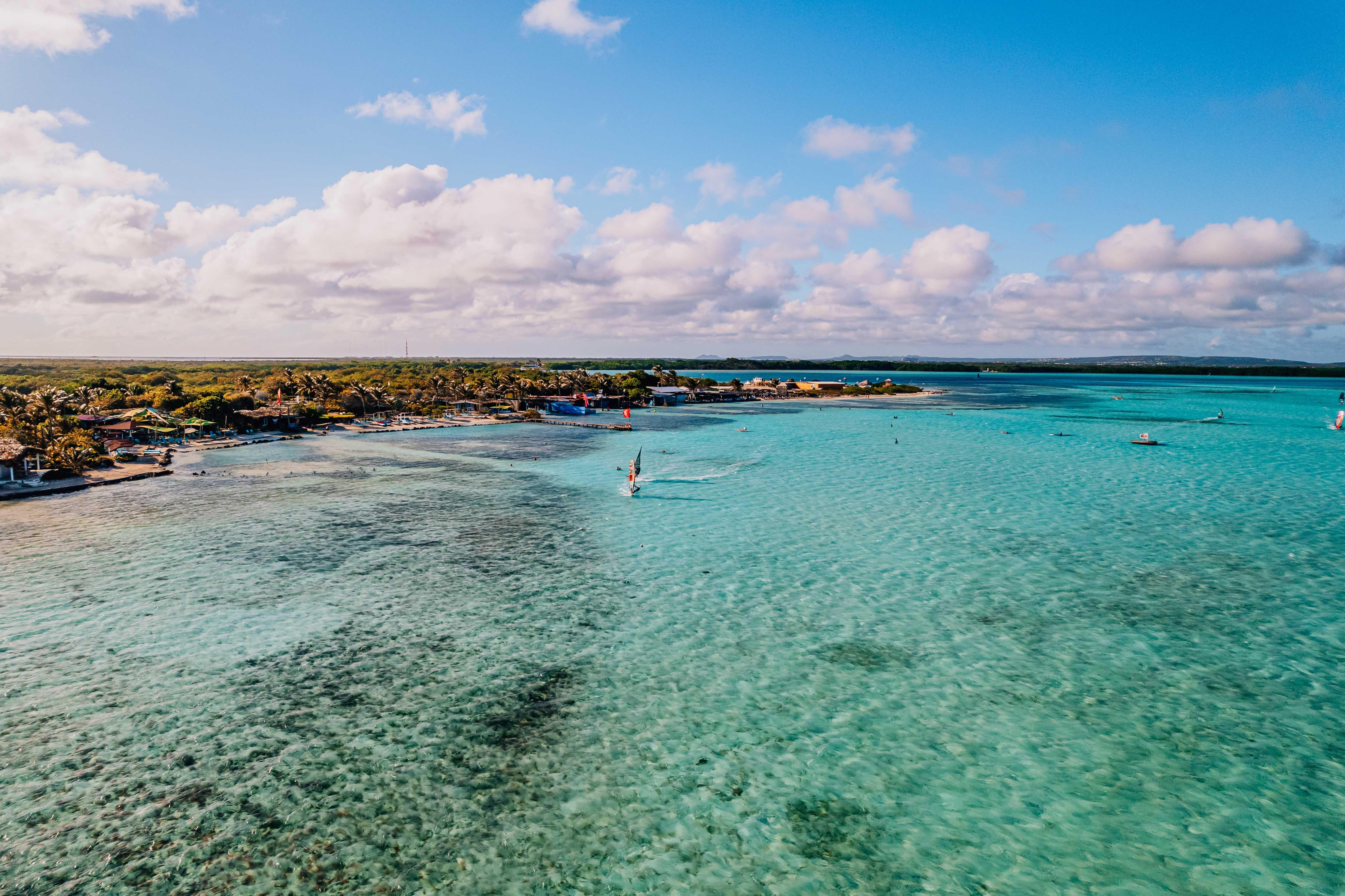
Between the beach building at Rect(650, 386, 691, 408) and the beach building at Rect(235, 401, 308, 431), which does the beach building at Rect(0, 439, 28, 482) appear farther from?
the beach building at Rect(650, 386, 691, 408)

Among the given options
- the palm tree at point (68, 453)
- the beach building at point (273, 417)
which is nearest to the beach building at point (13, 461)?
the palm tree at point (68, 453)

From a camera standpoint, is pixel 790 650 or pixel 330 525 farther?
pixel 330 525

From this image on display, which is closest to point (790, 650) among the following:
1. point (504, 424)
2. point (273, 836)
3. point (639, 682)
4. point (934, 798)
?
point (639, 682)

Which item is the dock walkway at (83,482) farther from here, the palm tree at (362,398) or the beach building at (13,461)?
the palm tree at (362,398)

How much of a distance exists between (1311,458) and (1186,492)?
30981mm

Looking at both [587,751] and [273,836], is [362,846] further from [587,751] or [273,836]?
[587,751]

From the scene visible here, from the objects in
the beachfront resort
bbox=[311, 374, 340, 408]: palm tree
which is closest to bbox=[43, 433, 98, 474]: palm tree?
the beachfront resort

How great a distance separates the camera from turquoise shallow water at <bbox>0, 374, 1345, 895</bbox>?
479 inches

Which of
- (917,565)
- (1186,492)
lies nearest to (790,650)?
(917,565)

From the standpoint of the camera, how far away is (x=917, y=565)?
29500mm

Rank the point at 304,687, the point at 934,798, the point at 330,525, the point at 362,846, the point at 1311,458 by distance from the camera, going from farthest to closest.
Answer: the point at 1311,458
the point at 330,525
the point at 304,687
the point at 934,798
the point at 362,846

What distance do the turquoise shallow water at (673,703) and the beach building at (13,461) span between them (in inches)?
452

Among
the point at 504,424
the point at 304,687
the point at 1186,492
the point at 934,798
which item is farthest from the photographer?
the point at 504,424

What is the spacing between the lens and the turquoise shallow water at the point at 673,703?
12156 mm
